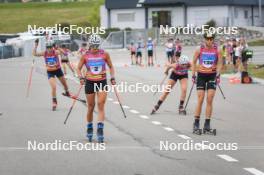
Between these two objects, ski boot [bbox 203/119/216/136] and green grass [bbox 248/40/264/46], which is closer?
ski boot [bbox 203/119/216/136]

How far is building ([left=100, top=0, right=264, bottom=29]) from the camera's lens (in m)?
78.9

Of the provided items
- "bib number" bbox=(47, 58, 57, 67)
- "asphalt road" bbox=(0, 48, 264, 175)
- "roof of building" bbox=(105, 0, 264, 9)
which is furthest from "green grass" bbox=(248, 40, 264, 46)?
"bib number" bbox=(47, 58, 57, 67)

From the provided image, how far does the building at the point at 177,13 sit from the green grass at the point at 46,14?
899 centimetres

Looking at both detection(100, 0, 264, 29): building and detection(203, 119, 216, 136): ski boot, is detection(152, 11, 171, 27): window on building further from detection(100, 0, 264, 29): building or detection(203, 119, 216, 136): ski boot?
detection(203, 119, 216, 136): ski boot

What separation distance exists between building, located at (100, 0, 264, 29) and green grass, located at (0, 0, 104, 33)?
899 centimetres

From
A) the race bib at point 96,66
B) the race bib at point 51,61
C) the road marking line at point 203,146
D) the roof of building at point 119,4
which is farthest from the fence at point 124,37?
the road marking line at point 203,146

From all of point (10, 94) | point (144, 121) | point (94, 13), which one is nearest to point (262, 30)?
point (94, 13)

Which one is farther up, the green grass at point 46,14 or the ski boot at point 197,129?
the green grass at point 46,14

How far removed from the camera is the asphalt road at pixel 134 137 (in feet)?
37.9

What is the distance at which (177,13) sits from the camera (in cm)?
8106

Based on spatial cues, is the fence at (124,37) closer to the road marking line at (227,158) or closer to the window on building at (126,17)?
the window on building at (126,17)

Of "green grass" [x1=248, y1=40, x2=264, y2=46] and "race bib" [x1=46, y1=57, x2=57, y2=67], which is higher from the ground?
"race bib" [x1=46, y1=57, x2=57, y2=67]

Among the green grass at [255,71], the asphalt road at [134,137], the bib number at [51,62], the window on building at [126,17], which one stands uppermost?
the window on building at [126,17]

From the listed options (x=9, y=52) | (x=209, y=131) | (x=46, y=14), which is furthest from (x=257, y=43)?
(x=209, y=131)
